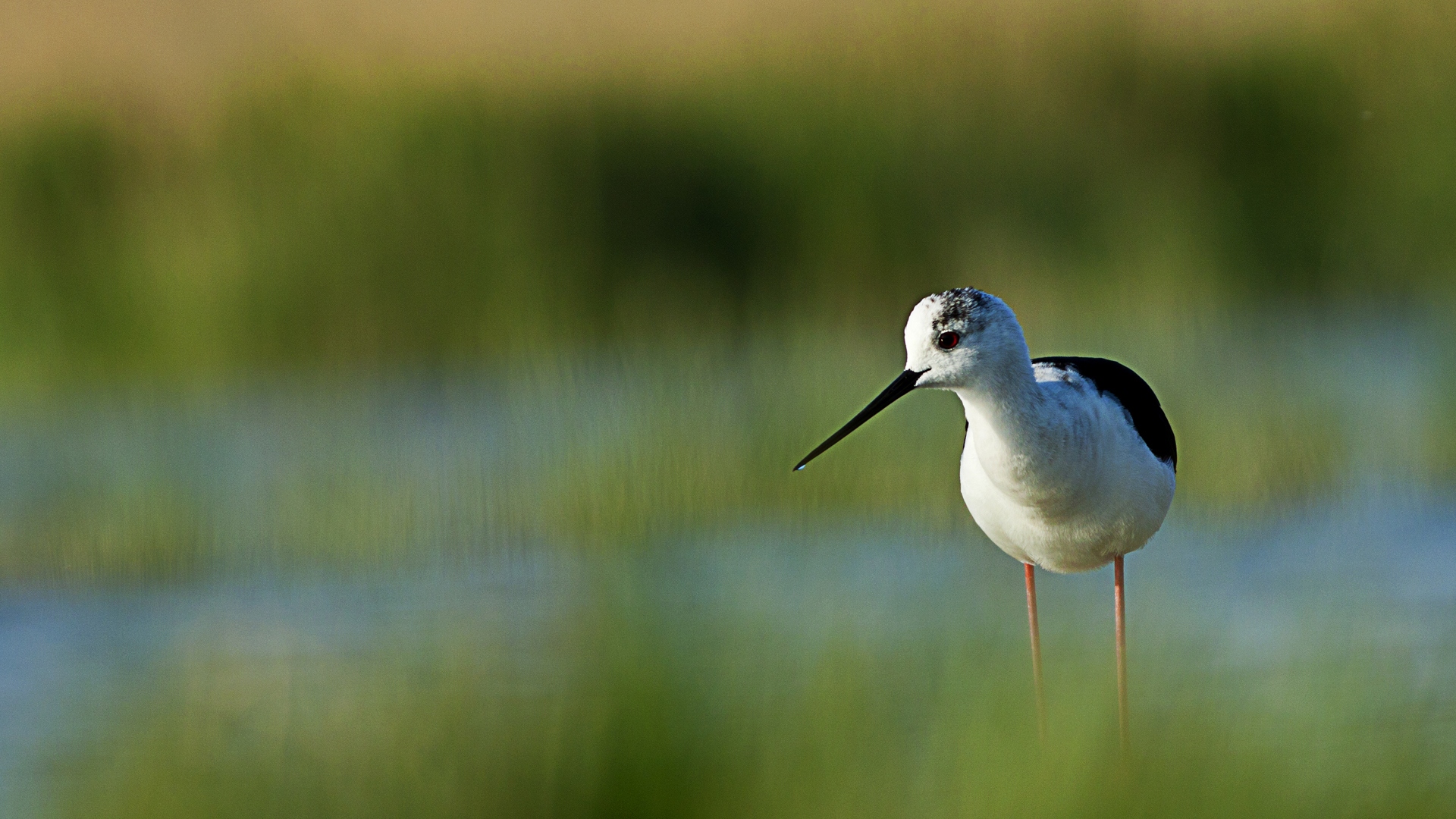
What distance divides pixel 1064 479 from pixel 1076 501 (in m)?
0.09

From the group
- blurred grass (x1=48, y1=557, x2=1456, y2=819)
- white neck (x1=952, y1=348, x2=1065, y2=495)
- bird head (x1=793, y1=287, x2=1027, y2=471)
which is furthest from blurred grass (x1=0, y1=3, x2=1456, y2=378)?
blurred grass (x1=48, y1=557, x2=1456, y2=819)

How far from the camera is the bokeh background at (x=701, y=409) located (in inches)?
86.4

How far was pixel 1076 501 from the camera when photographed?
319 centimetres

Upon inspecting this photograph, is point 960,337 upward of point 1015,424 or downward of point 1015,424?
upward

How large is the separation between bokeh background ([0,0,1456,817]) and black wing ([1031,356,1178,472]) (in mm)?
351

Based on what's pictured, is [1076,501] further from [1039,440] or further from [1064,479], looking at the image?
[1039,440]

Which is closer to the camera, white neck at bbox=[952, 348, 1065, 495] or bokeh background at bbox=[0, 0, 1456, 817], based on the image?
bokeh background at bbox=[0, 0, 1456, 817]

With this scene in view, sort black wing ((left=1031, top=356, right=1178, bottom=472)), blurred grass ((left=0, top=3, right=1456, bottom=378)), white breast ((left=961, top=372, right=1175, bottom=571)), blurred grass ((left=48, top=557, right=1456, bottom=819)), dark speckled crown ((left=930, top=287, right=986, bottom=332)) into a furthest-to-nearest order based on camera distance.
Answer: blurred grass ((left=0, top=3, right=1456, bottom=378))
black wing ((left=1031, top=356, right=1178, bottom=472))
white breast ((left=961, top=372, right=1175, bottom=571))
dark speckled crown ((left=930, top=287, right=986, bottom=332))
blurred grass ((left=48, top=557, right=1456, bottom=819))

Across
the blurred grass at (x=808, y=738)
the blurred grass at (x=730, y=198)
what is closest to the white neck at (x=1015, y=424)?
the blurred grass at (x=808, y=738)

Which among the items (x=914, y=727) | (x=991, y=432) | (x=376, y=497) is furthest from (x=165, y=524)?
(x=914, y=727)

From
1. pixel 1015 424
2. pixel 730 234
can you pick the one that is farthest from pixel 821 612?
pixel 730 234

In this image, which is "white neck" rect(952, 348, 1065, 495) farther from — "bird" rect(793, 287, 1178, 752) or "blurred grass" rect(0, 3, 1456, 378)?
"blurred grass" rect(0, 3, 1456, 378)

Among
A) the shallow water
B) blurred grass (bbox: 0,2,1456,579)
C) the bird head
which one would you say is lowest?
the shallow water

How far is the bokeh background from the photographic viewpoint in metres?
2.19
